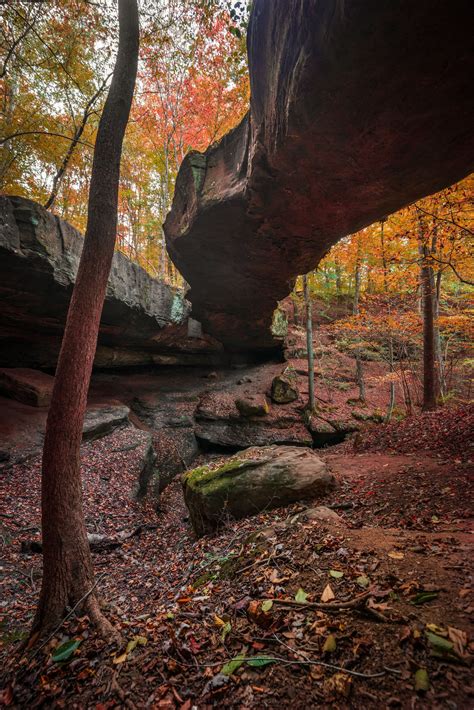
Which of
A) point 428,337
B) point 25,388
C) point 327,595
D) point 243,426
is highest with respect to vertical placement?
point 428,337

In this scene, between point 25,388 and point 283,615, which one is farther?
point 25,388

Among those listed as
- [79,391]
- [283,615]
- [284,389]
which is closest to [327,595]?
[283,615]

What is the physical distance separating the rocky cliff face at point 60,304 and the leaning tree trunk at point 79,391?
3804mm

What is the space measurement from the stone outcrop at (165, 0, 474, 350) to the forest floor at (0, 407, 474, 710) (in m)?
4.41

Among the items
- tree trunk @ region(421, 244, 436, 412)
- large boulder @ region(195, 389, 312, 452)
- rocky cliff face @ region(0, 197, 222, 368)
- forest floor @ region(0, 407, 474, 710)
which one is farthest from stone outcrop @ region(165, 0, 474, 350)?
large boulder @ region(195, 389, 312, 452)

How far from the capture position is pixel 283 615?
95.9 inches

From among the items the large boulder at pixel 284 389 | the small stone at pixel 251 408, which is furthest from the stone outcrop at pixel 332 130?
the large boulder at pixel 284 389

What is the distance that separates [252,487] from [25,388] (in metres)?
8.10

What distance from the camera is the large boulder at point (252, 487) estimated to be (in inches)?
197

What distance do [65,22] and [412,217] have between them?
32.6 ft

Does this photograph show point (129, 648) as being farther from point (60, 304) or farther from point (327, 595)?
point (60, 304)

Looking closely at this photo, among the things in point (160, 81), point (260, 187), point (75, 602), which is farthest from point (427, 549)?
point (160, 81)

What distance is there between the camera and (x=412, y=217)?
24.8ft

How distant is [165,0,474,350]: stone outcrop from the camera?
2.49 metres
